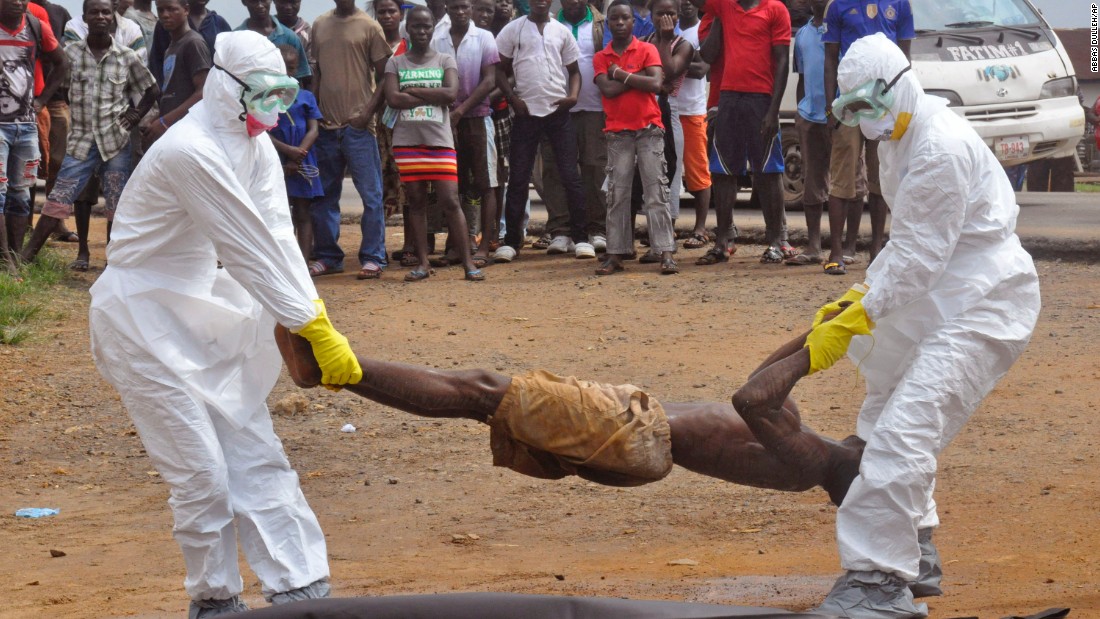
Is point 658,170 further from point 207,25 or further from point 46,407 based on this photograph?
point 46,407

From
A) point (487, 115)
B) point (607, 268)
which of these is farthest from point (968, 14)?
point (487, 115)

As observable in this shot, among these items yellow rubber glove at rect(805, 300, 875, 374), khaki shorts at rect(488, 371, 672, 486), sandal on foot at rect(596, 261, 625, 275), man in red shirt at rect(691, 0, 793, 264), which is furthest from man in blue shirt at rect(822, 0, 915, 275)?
khaki shorts at rect(488, 371, 672, 486)

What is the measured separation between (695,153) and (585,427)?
6.07 m

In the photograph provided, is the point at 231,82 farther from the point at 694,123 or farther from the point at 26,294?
the point at 694,123

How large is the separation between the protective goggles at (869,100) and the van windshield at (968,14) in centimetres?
754

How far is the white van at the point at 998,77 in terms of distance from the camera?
11320 mm

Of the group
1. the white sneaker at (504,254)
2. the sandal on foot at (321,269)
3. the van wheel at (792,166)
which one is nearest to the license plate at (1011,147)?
the van wheel at (792,166)

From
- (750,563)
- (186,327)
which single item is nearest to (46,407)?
(186,327)

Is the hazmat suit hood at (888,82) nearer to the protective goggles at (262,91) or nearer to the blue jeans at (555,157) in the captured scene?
the protective goggles at (262,91)

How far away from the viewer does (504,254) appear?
10469 millimetres

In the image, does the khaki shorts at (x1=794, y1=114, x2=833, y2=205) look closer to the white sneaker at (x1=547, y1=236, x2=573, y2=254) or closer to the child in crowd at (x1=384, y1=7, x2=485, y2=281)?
the white sneaker at (x1=547, y1=236, x2=573, y2=254)

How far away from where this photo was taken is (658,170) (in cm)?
949

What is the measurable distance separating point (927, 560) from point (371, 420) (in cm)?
330

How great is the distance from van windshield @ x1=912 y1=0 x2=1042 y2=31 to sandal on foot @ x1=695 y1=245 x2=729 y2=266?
3115 mm
